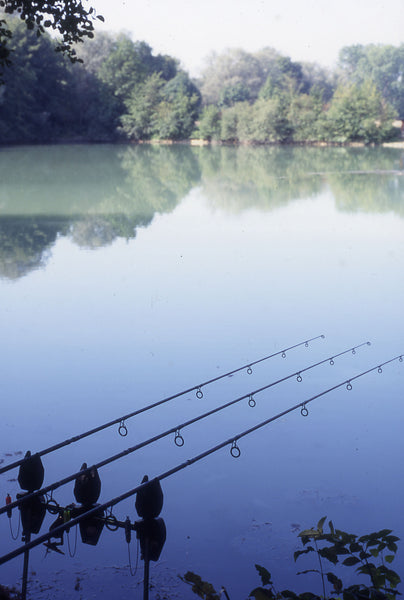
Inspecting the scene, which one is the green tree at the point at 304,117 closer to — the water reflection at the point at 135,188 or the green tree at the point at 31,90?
the water reflection at the point at 135,188

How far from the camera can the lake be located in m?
3.99

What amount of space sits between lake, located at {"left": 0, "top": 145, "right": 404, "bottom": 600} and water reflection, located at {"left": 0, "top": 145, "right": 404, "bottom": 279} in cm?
19

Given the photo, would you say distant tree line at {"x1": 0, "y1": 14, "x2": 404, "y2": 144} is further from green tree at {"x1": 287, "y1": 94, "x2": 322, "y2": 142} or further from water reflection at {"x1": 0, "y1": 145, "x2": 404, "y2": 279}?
water reflection at {"x1": 0, "y1": 145, "x2": 404, "y2": 279}

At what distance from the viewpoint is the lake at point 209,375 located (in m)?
3.99

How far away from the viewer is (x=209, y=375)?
6523 mm

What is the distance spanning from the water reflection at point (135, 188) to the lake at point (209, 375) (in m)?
0.19

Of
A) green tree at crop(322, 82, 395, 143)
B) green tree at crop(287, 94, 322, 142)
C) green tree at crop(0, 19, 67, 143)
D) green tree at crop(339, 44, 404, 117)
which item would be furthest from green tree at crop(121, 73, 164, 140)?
green tree at crop(339, 44, 404, 117)

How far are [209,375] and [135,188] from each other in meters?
16.7

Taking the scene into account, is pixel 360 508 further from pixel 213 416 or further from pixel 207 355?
pixel 207 355

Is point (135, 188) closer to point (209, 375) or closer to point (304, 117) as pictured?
point (209, 375)

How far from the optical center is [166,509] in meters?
4.35

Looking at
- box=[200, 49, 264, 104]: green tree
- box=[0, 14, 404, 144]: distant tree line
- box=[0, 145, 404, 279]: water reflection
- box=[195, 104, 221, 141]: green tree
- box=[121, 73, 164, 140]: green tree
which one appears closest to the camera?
box=[0, 145, 404, 279]: water reflection

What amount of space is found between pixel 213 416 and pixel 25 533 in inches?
107

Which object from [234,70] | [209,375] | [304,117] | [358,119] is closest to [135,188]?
[209,375]
